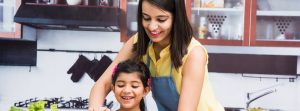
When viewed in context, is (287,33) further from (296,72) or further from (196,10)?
(196,10)

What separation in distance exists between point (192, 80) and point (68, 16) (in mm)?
1276

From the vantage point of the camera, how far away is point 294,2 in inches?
91.6

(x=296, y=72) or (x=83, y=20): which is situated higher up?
(x=83, y=20)

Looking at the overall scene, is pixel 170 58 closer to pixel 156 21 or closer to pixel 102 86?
pixel 156 21

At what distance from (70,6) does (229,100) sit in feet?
3.62

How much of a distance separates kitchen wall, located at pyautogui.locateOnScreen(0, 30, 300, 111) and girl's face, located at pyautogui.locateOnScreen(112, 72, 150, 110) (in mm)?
951

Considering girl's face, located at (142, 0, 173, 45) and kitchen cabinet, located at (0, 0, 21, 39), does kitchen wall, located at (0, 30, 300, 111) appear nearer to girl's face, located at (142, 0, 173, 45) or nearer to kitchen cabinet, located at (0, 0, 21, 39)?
kitchen cabinet, located at (0, 0, 21, 39)

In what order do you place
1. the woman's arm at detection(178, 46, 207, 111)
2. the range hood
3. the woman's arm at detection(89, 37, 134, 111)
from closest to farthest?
the woman's arm at detection(178, 46, 207, 111) → the woman's arm at detection(89, 37, 134, 111) → the range hood

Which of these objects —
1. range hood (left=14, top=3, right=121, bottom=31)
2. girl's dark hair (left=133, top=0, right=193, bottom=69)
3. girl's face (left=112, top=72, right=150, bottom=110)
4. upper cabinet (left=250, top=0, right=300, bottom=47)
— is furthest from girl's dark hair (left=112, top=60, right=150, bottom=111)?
upper cabinet (left=250, top=0, right=300, bottom=47)

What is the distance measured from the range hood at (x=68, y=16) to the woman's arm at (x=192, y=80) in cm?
109

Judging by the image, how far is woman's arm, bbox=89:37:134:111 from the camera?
1.34m

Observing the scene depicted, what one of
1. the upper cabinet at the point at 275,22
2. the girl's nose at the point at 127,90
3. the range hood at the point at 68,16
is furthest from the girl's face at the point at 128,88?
the upper cabinet at the point at 275,22

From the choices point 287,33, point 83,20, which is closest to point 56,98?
point 83,20

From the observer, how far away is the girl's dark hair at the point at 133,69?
1.39 metres
